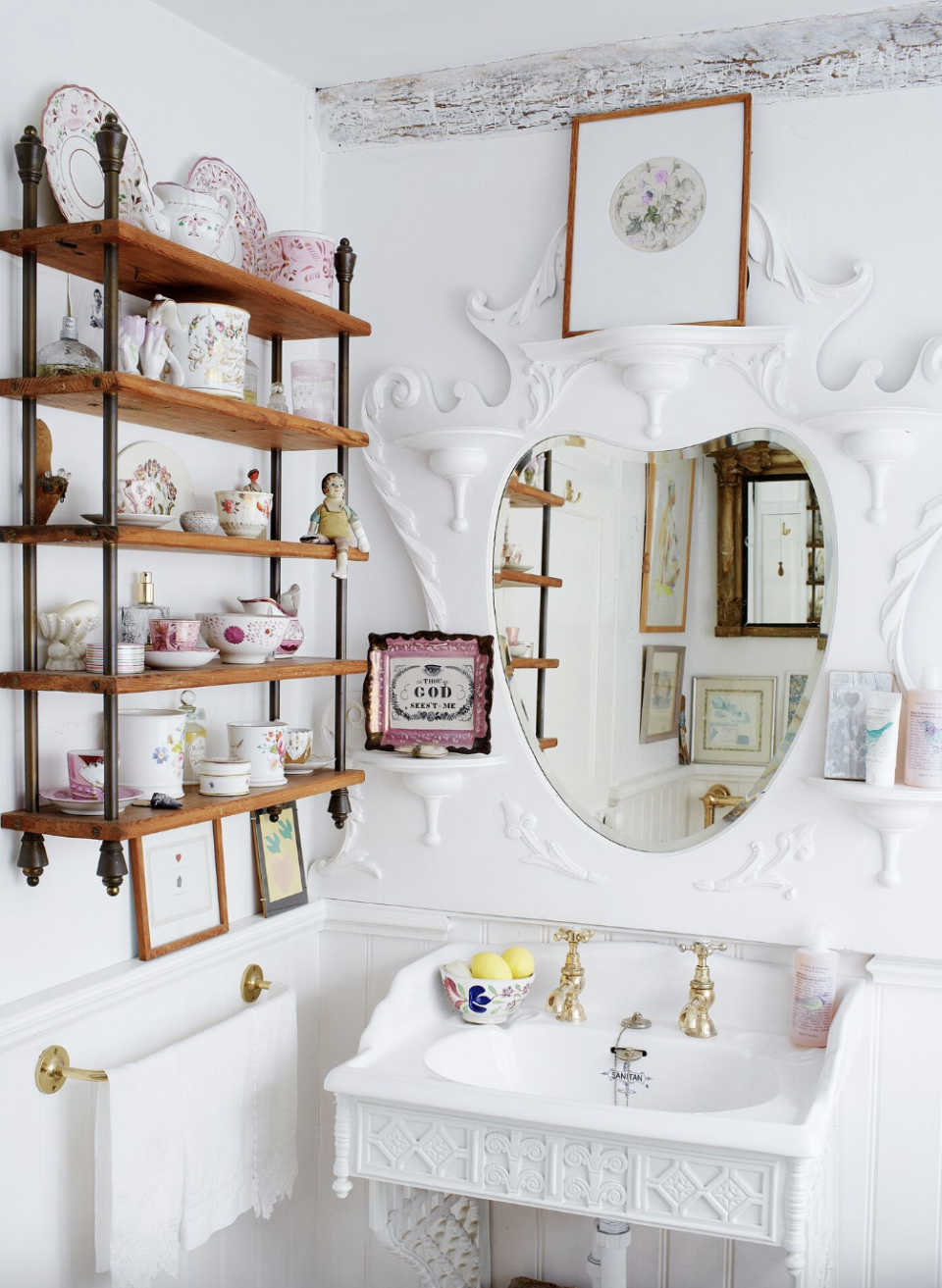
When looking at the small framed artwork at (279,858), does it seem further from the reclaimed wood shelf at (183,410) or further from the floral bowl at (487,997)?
the reclaimed wood shelf at (183,410)

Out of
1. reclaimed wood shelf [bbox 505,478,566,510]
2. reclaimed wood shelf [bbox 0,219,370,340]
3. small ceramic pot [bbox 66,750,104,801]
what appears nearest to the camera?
reclaimed wood shelf [bbox 0,219,370,340]

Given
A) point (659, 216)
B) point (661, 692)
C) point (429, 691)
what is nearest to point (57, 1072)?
point (429, 691)

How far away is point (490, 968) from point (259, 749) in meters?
0.56

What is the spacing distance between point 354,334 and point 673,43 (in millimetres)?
741

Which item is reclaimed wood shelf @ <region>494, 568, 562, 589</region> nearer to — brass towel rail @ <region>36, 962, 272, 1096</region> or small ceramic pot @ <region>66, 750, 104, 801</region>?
small ceramic pot @ <region>66, 750, 104, 801</region>

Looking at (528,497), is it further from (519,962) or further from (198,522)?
(519,962)

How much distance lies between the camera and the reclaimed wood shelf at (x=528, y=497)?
220 centimetres

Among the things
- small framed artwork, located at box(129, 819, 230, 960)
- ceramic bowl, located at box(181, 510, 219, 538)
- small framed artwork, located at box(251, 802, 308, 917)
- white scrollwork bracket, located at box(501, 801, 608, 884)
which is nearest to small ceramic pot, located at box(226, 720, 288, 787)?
small framed artwork, located at box(129, 819, 230, 960)

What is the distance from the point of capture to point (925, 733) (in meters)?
1.91

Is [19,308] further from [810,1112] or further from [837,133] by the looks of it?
[810,1112]

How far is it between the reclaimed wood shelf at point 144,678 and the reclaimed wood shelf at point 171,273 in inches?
22.2

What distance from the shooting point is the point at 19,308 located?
1.65 meters

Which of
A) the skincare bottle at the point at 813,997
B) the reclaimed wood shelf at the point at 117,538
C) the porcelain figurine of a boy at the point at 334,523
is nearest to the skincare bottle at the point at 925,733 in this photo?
the skincare bottle at the point at 813,997

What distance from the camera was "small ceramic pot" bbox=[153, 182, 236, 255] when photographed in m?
1.75
